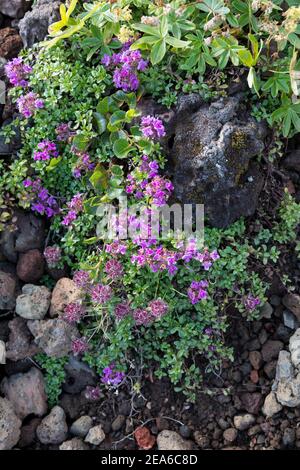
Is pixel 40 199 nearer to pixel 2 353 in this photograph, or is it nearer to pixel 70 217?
pixel 70 217

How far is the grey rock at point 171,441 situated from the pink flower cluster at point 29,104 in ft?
7.34

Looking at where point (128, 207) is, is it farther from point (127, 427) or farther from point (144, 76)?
point (127, 427)

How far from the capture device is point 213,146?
11.9 feet

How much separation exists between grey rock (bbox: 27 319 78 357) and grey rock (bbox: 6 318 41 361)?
0.07 m

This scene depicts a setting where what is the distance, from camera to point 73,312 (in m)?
3.71

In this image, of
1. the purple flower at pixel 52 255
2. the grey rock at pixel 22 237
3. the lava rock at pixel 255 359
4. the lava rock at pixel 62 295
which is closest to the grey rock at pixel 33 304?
the lava rock at pixel 62 295

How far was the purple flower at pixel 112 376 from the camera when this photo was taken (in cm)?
382

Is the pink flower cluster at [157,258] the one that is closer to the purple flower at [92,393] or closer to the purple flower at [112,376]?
the purple flower at [112,376]

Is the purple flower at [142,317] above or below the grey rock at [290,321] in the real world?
above

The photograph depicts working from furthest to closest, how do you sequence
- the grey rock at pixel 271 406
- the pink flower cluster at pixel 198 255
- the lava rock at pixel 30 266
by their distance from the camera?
the lava rock at pixel 30 266 → the grey rock at pixel 271 406 → the pink flower cluster at pixel 198 255

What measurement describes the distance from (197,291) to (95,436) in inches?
44.5

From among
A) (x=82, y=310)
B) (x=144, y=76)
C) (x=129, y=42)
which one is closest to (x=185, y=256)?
(x=82, y=310)

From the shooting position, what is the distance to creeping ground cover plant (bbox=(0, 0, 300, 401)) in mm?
3652
